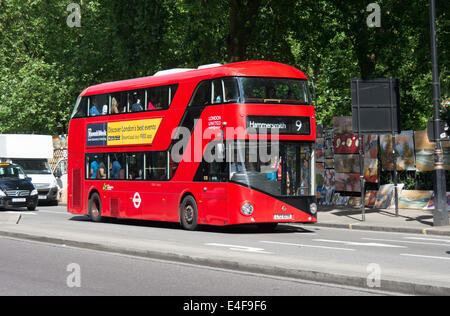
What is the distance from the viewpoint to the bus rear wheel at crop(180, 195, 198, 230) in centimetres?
2038

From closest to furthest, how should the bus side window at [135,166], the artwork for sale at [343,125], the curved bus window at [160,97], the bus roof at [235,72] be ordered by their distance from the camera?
the bus roof at [235,72] → the curved bus window at [160,97] → the bus side window at [135,166] → the artwork for sale at [343,125]

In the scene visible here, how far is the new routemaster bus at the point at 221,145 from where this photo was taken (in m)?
19.0

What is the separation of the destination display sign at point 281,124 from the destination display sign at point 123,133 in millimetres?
3503

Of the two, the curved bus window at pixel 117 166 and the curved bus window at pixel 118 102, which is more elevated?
the curved bus window at pixel 118 102

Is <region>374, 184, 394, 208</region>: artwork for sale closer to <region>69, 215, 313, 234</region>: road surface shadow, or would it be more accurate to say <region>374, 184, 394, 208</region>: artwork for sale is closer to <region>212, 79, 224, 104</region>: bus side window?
<region>69, 215, 313, 234</region>: road surface shadow

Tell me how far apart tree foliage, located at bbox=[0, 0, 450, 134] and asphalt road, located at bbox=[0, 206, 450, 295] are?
10.2 metres

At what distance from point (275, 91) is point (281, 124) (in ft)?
2.68

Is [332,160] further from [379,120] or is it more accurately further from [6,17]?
[6,17]

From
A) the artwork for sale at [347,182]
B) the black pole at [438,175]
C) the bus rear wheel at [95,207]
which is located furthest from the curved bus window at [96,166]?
the black pole at [438,175]

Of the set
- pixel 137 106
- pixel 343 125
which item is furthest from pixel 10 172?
pixel 343 125

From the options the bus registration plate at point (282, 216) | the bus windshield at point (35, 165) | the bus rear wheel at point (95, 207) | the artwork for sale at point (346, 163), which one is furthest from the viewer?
the bus windshield at point (35, 165)

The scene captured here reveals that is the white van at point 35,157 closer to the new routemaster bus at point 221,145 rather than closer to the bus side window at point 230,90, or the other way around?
the new routemaster bus at point 221,145

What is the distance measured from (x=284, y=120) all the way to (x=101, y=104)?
23.2 ft
